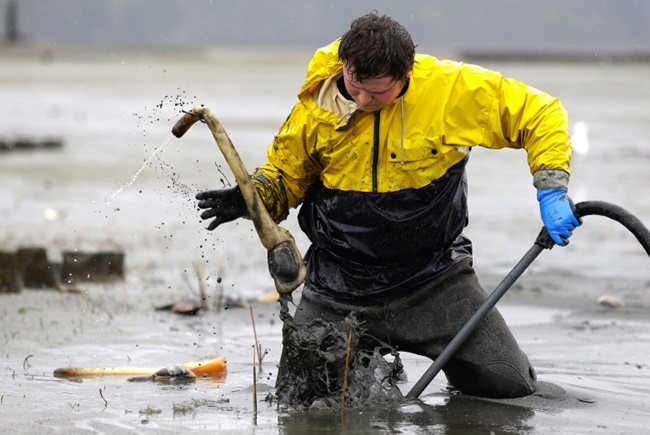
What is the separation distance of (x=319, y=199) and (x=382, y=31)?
0.85 metres

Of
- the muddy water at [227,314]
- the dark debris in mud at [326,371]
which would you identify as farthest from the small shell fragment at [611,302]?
the dark debris in mud at [326,371]

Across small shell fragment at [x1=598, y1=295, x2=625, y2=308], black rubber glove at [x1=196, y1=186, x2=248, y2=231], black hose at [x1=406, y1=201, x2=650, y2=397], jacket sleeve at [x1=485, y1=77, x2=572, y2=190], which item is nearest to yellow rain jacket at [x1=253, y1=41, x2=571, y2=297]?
jacket sleeve at [x1=485, y1=77, x2=572, y2=190]

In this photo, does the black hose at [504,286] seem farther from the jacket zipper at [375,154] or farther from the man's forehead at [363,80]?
the man's forehead at [363,80]

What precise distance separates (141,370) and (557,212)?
2.14 m

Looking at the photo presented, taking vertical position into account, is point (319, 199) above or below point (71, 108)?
below

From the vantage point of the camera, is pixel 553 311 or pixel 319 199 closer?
pixel 319 199

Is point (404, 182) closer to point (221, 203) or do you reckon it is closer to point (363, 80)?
point (363, 80)

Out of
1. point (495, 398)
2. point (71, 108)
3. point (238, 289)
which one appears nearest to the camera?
point (495, 398)

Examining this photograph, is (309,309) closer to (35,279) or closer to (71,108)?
(35,279)

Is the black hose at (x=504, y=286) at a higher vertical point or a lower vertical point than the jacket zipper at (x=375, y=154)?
lower

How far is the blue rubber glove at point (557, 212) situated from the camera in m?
4.72

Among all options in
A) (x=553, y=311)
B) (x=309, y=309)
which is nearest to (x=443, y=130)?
(x=309, y=309)

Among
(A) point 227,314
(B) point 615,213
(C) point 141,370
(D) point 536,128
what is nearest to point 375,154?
(D) point 536,128

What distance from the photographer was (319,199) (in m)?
5.08
